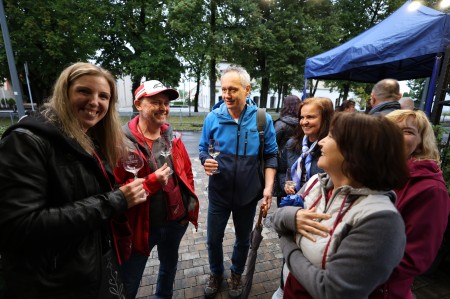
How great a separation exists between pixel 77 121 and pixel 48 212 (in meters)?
0.52

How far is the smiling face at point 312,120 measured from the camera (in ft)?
8.27

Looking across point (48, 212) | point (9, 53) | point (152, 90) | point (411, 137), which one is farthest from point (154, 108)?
point (9, 53)

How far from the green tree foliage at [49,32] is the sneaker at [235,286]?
55.3 feet

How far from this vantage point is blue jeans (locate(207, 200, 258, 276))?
2.66 meters

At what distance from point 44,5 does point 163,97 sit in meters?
19.0

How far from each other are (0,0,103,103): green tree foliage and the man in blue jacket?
650 inches

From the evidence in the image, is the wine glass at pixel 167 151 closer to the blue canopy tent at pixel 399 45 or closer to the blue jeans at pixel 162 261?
the blue jeans at pixel 162 261

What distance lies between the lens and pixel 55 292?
1.24 meters

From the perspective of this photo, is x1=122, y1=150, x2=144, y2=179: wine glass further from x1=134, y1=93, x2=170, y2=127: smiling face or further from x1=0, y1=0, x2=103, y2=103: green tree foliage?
x1=0, y1=0, x2=103, y2=103: green tree foliage

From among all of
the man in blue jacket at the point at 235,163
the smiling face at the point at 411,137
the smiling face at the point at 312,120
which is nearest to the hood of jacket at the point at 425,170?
the smiling face at the point at 411,137

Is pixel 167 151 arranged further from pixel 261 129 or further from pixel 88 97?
pixel 261 129

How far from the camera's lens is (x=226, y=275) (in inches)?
119

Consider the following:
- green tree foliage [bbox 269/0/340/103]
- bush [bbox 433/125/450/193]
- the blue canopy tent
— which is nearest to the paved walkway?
bush [bbox 433/125/450/193]

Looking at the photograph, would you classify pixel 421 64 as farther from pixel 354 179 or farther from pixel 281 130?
pixel 354 179
